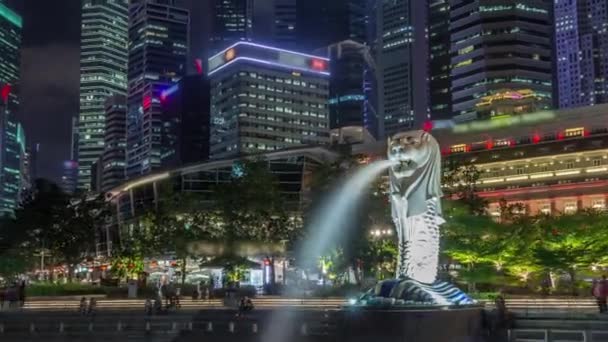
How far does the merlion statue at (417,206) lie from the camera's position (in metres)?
24.0

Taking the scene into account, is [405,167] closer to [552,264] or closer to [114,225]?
[552,264]

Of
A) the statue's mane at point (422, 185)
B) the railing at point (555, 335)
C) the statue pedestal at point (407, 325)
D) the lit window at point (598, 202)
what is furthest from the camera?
the lit window at point (598, 202)

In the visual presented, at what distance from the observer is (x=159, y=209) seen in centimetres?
6125

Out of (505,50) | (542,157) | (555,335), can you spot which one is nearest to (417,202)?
(555,335)

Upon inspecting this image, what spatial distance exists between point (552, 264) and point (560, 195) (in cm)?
5516

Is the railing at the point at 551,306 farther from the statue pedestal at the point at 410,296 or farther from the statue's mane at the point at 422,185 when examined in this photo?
the statue's mane at the point at 422,185

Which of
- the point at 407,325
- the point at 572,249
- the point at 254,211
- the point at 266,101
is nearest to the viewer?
the point at 407,325

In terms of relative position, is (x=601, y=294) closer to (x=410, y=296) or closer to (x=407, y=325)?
(x=410, y=296)

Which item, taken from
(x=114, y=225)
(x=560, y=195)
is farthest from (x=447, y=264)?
(x=114, y=225)

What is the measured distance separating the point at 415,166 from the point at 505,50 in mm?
141846

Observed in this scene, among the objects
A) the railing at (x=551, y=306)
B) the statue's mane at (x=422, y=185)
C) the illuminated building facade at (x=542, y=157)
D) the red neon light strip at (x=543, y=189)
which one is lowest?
the railing at (x=551, y=306)

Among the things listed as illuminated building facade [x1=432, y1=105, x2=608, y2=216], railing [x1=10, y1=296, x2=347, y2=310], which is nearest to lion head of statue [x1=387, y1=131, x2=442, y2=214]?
railing [x1=10, y1=296, x2=347, y2=310]

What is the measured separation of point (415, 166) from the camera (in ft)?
79.7

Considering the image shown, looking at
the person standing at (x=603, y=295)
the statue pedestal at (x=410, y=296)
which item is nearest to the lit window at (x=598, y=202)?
the person standing at (x=603, y=295)
